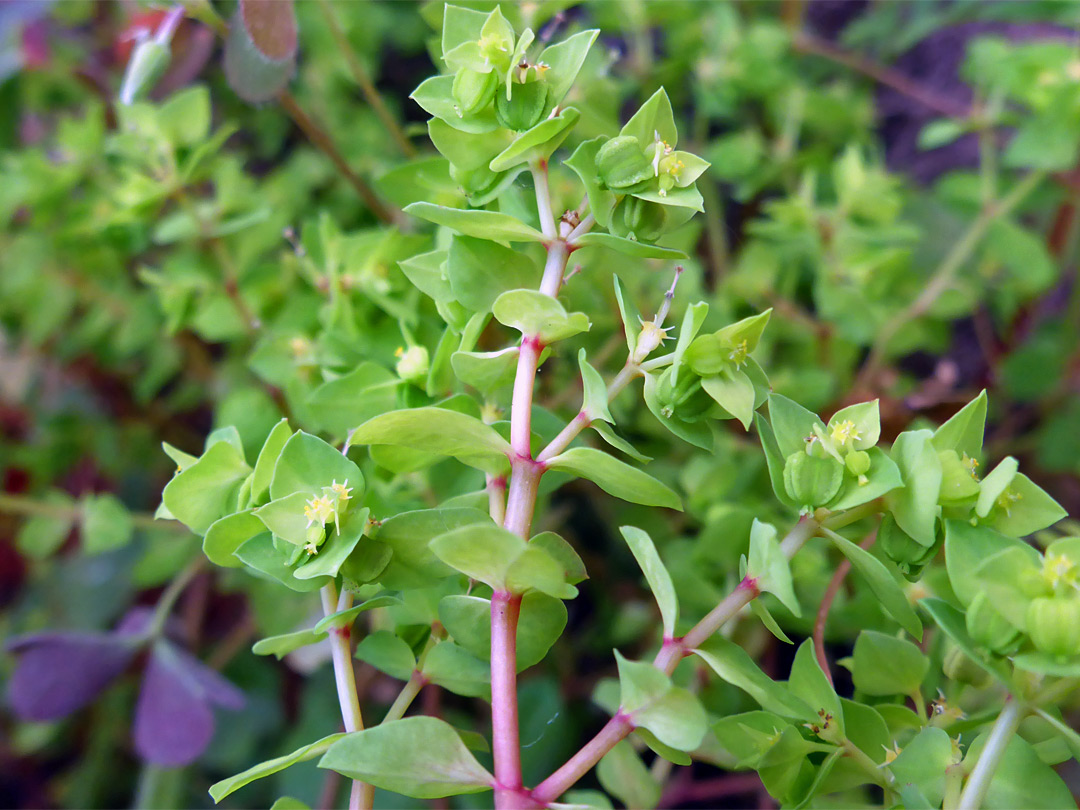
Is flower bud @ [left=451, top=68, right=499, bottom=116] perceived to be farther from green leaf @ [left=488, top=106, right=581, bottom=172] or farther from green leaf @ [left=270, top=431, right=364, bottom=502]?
green leaf @ [left=270, top=431, right=364, bottom=502]

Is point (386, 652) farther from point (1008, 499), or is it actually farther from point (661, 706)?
point (1008, 499)

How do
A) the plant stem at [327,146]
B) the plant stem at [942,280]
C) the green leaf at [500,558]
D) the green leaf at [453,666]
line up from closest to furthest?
the green leaf at [500,558] < the green leaf at [453,666] < the plant stem at [327,146] < the plant stem at [942,280]

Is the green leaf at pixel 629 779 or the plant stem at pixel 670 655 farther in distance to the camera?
the green leaf at pixel 629 779

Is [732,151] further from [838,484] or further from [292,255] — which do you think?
[838,484]

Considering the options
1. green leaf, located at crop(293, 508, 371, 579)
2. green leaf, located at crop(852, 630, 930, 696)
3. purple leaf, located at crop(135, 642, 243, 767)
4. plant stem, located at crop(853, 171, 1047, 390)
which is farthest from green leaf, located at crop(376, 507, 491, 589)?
plant stem, located at crop(853, 171, 1047, 390)

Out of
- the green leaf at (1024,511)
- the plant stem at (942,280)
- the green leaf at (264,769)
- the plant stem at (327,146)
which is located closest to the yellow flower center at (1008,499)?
the green leaf at (1024,511)

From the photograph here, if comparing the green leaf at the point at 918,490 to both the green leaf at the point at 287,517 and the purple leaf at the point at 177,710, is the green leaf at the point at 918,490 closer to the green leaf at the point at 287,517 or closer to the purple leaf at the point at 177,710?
the green leaf at the point at 287,517
